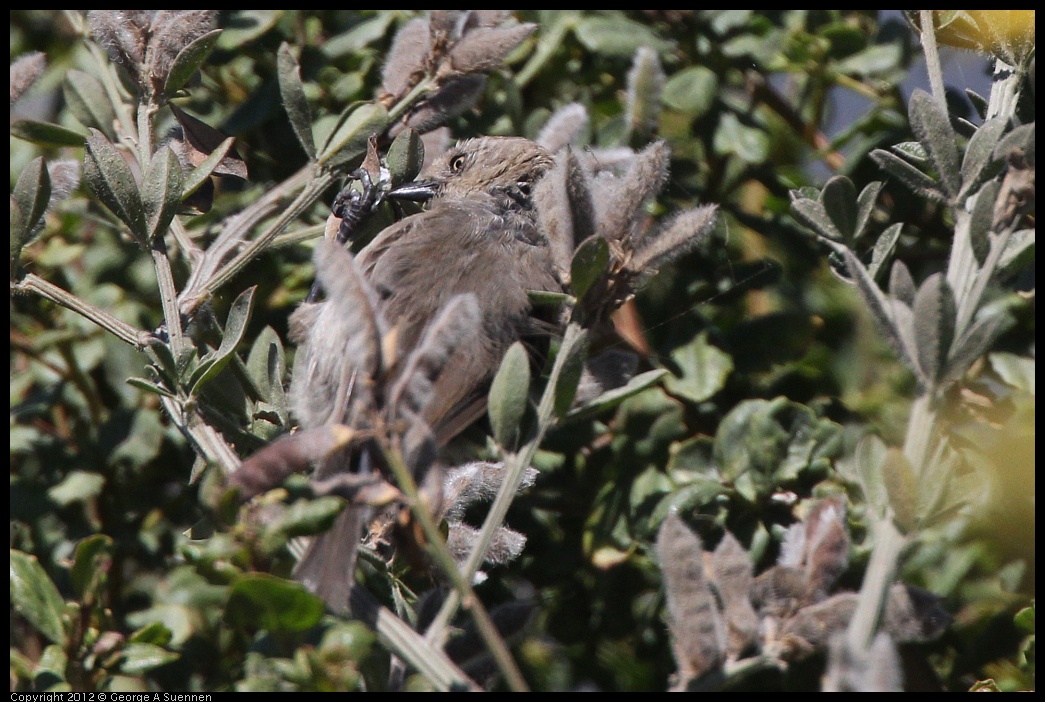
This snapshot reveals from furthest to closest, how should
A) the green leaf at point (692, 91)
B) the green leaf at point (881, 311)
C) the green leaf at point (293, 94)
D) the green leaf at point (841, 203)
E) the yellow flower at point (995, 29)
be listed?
1. the green leaf at point (692, 91)
2. the green leaf at point (293, 94)
3. the yellow flower at point (995, 29)
4. the green leaf at point (841, 203)
5. the green leaf at point (881, 311)

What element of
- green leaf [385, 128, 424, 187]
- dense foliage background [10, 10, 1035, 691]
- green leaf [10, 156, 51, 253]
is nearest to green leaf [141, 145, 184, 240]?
dense foliage background [10, 10, 1035, 691]

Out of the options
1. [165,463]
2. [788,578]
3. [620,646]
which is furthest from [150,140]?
[620,646]

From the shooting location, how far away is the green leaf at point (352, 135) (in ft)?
6.06

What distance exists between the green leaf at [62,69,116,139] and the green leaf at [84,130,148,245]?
1.74 feet

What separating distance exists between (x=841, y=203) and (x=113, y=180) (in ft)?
3.64

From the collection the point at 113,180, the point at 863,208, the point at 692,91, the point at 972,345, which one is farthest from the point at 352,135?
the point at 972,345

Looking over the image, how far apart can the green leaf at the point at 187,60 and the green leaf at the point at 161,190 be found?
200 mm

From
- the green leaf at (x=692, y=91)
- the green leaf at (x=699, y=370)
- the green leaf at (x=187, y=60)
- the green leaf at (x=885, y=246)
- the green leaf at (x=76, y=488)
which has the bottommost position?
the green leaf at (x=76, y=488)

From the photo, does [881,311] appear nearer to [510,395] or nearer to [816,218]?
[816,218]

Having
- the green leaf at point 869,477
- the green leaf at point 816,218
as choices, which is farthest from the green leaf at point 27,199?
the green leaf at point 869,477

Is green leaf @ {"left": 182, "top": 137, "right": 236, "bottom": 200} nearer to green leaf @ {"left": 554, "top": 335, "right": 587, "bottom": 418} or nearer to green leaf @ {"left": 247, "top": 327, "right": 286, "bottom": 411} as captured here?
green leaf @ {"left": 247, "top": 327, "right": 286, "bottom": 411}

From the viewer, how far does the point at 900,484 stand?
1.08m

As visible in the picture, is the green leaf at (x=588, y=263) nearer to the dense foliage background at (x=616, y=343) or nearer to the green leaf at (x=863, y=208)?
the dense foliage background at (x=616, y=343)

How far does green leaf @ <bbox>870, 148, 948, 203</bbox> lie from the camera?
1.50 metres
